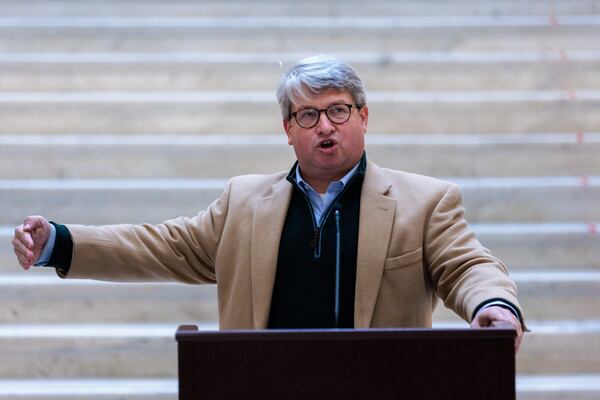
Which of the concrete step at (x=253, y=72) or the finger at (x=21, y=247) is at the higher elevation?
the concrete step at (x=253, y=72)

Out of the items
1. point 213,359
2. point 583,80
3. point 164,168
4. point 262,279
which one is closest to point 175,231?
point 262,279

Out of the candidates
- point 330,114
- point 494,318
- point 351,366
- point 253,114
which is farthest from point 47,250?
point 253,114

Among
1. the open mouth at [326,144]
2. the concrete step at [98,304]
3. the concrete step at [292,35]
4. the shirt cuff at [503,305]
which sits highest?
the concrete step at [292,35]

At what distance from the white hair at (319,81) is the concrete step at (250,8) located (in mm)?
2120

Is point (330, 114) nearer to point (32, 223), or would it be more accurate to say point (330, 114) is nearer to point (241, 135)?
point (32, 223)

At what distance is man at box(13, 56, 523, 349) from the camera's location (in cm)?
251

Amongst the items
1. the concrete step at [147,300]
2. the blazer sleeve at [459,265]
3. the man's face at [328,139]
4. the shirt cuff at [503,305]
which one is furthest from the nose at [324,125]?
the concrete step at [147,300]

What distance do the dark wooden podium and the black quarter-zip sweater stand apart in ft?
2.11

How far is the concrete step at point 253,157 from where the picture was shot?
14.5ft

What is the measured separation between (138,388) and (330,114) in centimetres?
199

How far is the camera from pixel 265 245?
2.59m

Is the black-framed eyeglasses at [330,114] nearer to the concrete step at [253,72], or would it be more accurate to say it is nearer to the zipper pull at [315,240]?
the zipper pull at [315,240]

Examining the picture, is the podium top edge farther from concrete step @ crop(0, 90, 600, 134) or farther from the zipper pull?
concrete step @ crop(0, 90, 600, 134)

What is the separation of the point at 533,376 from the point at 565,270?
0.47 m
